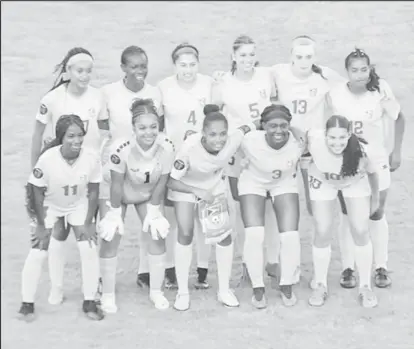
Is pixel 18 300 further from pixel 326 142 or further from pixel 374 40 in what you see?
pixel 374 40

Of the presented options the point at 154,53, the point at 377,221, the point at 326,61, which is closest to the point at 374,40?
the point at 326,61

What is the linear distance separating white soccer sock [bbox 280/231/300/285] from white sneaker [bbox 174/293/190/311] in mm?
746

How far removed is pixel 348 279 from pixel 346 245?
28 cm

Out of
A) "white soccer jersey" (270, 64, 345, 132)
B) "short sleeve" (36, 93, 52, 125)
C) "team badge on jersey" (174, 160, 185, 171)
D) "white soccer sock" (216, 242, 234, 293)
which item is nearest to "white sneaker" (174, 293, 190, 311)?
"white soccer sock" (216, 242, 234, 293)

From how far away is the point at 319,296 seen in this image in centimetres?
915

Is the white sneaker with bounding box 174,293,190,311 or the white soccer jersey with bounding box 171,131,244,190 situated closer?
the white soccer jersey with bounding box 171,131,244,190

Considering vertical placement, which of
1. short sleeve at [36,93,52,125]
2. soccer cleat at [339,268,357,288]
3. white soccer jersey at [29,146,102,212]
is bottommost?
soccer cleat at [339,268,357,288]

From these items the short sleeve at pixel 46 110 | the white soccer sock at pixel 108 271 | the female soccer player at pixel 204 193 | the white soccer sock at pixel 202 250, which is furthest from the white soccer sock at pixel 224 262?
the short sleeve at pixel 46 110

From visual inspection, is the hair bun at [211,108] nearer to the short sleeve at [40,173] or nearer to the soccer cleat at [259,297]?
the short sleeve at [40,173]

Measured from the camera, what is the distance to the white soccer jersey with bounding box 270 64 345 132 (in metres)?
9.27

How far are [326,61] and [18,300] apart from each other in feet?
22.2

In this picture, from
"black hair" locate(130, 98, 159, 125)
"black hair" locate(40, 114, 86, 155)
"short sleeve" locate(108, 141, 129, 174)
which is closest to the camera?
"black hair" locate(40, 114, 86, 155)

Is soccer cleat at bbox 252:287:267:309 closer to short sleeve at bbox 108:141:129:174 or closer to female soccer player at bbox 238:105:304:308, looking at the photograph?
female soccer player at bbox 238:105:304:308

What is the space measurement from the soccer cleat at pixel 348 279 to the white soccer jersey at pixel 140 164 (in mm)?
1703
